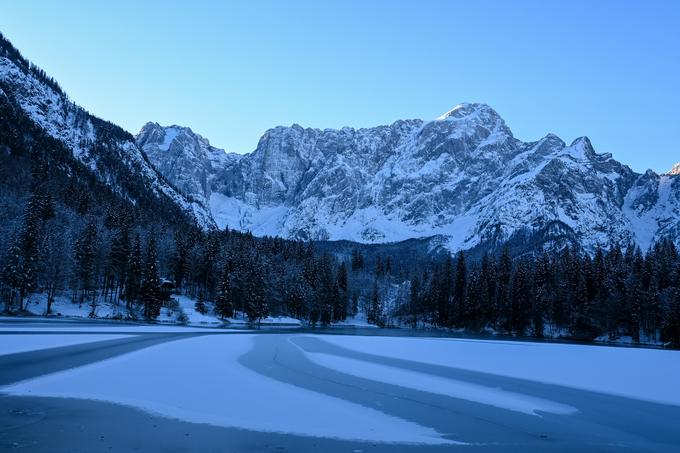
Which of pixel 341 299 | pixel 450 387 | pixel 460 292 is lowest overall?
pixel 341 299

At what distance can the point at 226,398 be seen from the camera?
1560 cm

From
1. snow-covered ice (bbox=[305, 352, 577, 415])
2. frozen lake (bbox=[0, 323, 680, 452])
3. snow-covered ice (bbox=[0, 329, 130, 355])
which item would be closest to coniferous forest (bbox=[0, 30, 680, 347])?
snow-covered ice (bbox=[0, 329, 130, 355])

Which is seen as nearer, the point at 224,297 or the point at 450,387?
the point at 450,387

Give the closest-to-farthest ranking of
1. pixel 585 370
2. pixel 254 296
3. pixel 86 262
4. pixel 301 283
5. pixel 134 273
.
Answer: pixel 585 370
pixel 86 262
pixel 134 273
pixel 254 296
pixel 301 283

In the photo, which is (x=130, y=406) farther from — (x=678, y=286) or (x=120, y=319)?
(x=678, y=286)

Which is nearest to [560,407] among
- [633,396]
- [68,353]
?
[633,396]

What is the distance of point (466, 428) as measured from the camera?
1292 centimetres

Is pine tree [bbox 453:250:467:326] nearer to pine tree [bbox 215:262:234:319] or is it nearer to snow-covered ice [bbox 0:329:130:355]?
pine tree [bbox 215:262:234:319]

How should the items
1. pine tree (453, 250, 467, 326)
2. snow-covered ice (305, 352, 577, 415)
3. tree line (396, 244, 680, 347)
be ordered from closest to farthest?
snow-covered ice (305, 352, 577, 415)
tree line (396, 244, 680, 347)
pine tree (453, 250, 467, 326)

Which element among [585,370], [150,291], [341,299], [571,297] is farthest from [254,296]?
[585,370]

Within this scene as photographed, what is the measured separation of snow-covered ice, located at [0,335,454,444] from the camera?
12.3m

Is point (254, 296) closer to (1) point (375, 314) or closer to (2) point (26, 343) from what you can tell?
(1) point (375, 314)

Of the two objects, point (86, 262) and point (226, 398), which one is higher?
point (86, 262)

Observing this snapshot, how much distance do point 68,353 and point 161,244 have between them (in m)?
94.1
